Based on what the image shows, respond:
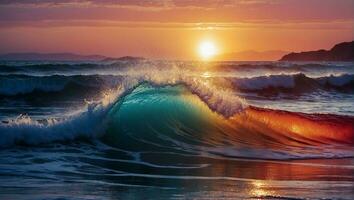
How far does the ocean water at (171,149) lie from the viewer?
26.5 ft

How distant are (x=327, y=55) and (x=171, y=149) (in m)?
78.2

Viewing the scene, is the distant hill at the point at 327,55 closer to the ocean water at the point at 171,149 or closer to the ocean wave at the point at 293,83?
the ocean wave at the point at 293,83

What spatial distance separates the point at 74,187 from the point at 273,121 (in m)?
7.87

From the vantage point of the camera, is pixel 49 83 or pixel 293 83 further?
pixel 293 83

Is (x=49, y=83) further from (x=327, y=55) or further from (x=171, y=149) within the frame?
(x=327, y=55)

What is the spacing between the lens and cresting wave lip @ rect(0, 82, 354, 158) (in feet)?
38.7

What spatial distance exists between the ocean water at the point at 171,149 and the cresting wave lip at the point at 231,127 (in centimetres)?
2

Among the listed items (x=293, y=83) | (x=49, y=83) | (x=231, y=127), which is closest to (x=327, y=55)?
(x=293, y=83)

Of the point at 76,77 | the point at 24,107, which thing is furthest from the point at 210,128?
the point at 76,77

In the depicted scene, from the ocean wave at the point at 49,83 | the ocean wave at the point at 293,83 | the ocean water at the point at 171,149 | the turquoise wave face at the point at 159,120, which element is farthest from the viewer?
the ocean wave at the point at 293,83

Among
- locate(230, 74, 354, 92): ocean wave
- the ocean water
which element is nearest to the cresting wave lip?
the ocean water

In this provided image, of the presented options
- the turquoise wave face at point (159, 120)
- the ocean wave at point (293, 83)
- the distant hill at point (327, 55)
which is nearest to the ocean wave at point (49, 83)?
the ocean wave at point (293, 83)

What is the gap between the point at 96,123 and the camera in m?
12.8

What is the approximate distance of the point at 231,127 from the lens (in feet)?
45.2
